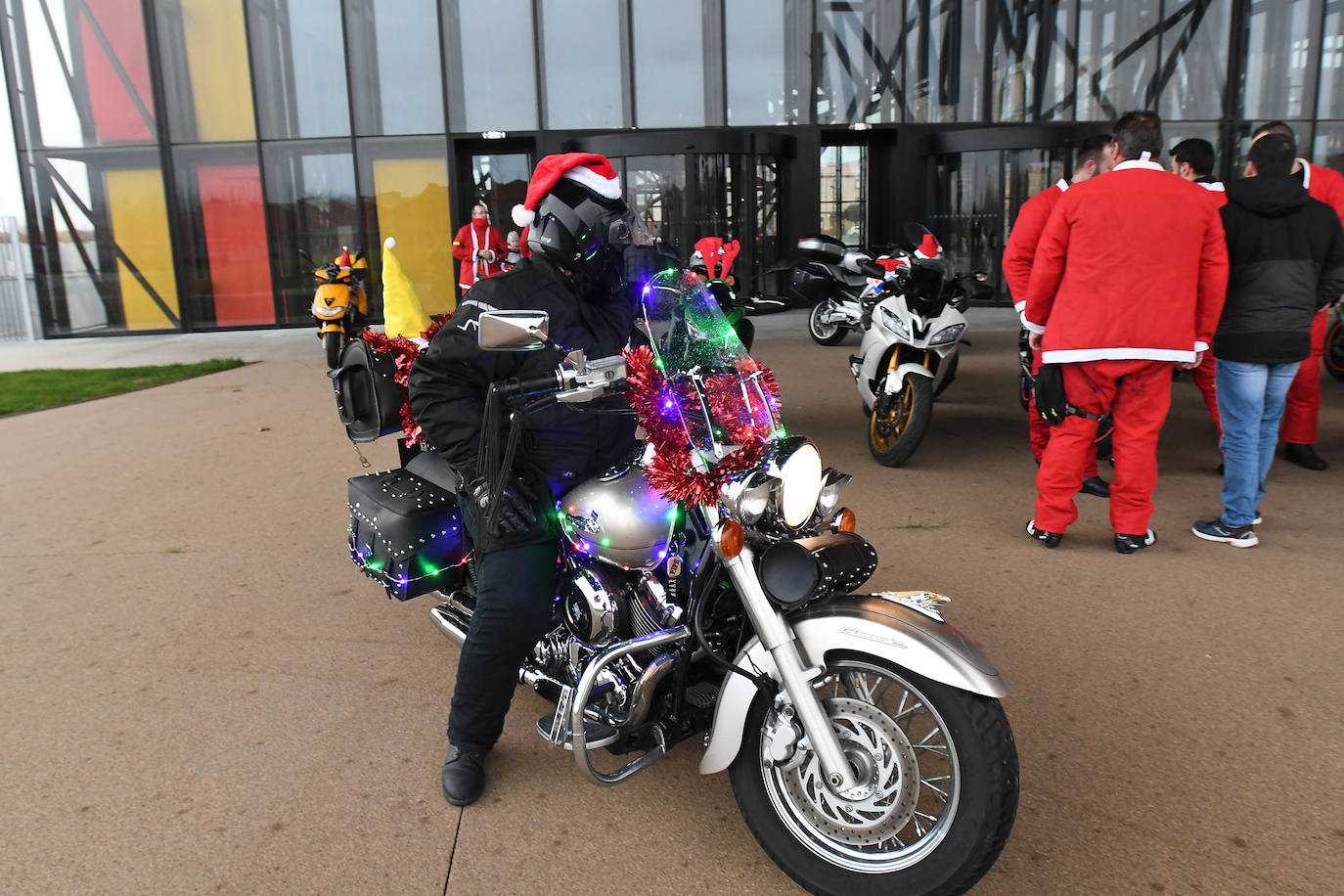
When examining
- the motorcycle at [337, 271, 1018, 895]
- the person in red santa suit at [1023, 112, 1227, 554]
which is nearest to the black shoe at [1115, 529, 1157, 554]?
the person in red santa suit at [1023, 112, 1227, 554]

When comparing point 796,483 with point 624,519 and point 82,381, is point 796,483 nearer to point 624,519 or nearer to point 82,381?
point 624,519

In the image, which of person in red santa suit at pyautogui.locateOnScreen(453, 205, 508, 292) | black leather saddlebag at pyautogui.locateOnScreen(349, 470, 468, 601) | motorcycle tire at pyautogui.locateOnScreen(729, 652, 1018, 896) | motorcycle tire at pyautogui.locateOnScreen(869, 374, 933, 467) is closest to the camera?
motorcycle tire at pyautogui.locateOnScreen(729, 652, 1018, 896)

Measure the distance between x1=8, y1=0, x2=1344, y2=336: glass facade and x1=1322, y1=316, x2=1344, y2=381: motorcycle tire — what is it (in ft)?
26.3

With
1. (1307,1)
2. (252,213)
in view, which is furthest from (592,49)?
(1307,1)

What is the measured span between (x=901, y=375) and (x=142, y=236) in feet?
49.1

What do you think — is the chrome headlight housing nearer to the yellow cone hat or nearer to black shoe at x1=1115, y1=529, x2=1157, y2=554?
the yellow cone hat

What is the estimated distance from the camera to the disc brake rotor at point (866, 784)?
2.29 meters

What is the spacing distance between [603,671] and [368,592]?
214cm

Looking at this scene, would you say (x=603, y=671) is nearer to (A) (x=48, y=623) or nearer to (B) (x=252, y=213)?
(A) (x=48, y=623)

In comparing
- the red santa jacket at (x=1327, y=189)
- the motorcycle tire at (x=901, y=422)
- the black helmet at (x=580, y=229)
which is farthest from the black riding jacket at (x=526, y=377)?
the red santa jacket at (x=1327, y=189)

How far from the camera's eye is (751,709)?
8.10 ft

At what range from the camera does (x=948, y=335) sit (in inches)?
255

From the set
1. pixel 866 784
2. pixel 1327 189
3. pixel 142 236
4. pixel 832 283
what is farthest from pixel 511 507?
pixel 142 236

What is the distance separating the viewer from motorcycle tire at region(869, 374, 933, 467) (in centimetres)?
621
